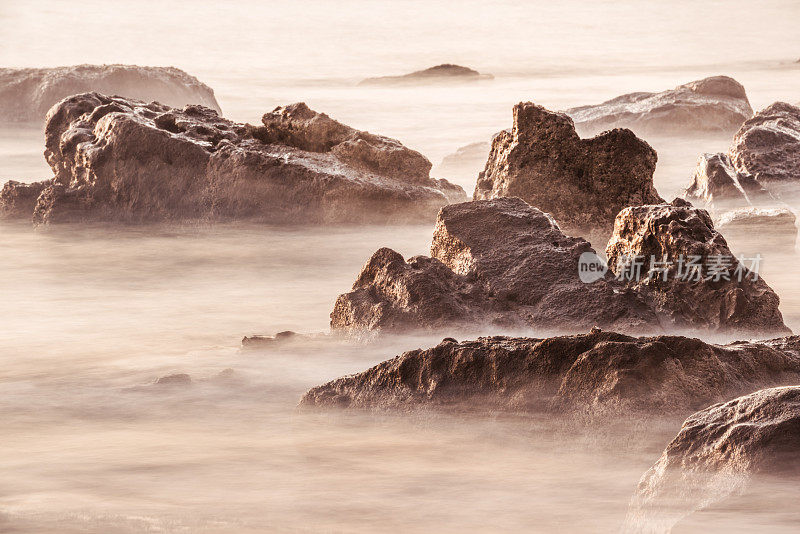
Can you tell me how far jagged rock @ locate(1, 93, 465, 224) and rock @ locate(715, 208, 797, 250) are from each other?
2.70 m

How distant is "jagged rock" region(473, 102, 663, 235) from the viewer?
10.0 meters

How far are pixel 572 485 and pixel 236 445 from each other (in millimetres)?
1535

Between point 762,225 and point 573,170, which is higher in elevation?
point 573,170

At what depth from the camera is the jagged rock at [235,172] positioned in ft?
39.9

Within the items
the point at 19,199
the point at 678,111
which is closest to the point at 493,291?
the point at 19,199

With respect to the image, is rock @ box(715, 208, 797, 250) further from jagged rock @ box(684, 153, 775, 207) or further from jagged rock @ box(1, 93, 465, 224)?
jagged rock @ box(1, 93, 465, 224)

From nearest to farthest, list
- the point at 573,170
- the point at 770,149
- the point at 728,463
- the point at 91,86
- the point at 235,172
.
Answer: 1. the point at 728,463
2. the point at 573,170
3. the point at 235,172
4. the point at 770,149
5. the point at 91,86

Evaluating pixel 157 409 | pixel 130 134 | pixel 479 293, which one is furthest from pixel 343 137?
pixel 157 409

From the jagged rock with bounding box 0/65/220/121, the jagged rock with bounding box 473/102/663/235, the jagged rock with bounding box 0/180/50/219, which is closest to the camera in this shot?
the jagged rock with bounding box 473/102/663/235

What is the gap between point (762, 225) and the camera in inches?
454

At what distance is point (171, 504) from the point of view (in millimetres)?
4832

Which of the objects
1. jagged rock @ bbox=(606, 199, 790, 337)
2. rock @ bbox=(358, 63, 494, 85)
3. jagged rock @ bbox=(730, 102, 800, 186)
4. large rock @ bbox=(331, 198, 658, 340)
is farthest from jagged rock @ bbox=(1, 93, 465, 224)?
rock @ bbox=(358, 63, 494, 85)

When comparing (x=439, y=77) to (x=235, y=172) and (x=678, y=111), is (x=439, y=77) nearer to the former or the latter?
(x=678, y=111)

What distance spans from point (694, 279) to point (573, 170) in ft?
10.7
